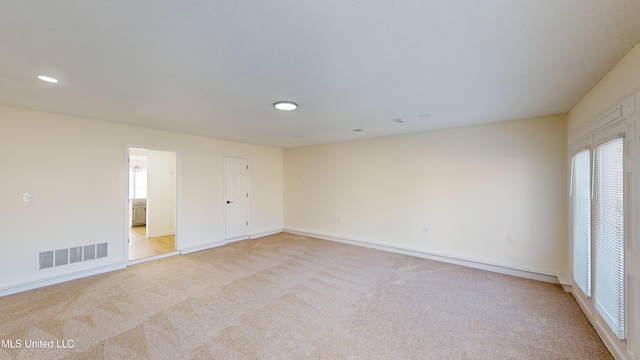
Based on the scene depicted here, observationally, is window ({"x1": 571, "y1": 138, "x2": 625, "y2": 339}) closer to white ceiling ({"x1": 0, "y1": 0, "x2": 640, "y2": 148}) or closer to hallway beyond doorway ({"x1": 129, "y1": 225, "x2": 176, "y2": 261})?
white ceiling ({"x1": 0, "y1": 0, "x2": 640, "y2": 148})

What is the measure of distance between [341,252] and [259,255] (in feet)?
5.35

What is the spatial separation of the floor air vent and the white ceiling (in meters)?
2.01

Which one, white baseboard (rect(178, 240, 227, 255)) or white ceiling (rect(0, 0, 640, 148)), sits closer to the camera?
white ceiling (rect(0, 0, 640, 148))

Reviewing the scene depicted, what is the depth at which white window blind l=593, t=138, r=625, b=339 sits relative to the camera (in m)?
2.02

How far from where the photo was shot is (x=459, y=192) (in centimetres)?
436

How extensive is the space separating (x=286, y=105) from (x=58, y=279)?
408 centimetres

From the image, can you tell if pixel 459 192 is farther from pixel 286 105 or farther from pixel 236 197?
pixel 236 197

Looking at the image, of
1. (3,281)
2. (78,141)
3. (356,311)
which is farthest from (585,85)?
(3,281)

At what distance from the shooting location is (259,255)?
188 inches

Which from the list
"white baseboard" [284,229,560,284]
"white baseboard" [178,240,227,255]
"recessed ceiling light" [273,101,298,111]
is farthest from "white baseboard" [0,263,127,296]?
"white baseboard" [284,229,560,284]

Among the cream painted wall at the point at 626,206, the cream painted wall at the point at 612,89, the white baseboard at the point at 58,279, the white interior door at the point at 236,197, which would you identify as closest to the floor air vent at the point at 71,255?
the white baseboard at the point at 58,279

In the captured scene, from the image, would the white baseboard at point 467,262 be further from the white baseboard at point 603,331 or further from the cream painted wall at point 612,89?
the cream painted wall at point 612,89

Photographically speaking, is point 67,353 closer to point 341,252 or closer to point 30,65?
point 30,65

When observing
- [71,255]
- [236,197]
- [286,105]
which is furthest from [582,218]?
[71,255]
